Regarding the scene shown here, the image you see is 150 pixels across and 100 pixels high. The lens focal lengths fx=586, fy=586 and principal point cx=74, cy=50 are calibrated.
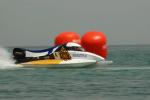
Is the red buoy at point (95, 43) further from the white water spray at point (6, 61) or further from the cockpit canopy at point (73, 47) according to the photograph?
the white water spray at point (6, 61)

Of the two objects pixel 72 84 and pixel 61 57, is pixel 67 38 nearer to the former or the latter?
pixel 61 57

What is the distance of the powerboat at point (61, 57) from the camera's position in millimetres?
29125

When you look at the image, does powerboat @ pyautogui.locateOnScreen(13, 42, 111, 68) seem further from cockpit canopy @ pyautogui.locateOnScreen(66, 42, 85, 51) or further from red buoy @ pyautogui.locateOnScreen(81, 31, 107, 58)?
red buoy @ pyautogui.locateOnScreen(81, 31, 107, 58)

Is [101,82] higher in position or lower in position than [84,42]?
lower

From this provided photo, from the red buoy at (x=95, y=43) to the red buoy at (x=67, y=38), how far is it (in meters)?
0.64

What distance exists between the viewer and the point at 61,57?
29.2 meters

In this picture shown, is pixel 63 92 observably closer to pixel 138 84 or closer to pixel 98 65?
pixel 138 84

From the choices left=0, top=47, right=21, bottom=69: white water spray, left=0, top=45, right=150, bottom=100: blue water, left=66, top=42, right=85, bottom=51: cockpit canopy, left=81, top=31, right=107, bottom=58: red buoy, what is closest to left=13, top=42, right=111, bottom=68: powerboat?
left=66, top=42, right=85, bottom=51: cockpit canopy

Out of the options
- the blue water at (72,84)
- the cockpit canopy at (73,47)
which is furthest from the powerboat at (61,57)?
the blue water at (72,84)

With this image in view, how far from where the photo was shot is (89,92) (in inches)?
774

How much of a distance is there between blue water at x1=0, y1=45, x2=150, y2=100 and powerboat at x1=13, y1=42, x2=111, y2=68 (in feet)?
1.16

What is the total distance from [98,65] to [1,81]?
A: 27.2 feet

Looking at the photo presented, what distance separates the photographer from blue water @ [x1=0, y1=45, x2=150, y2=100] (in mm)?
18797

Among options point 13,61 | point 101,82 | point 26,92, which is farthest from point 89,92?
point 13,61
